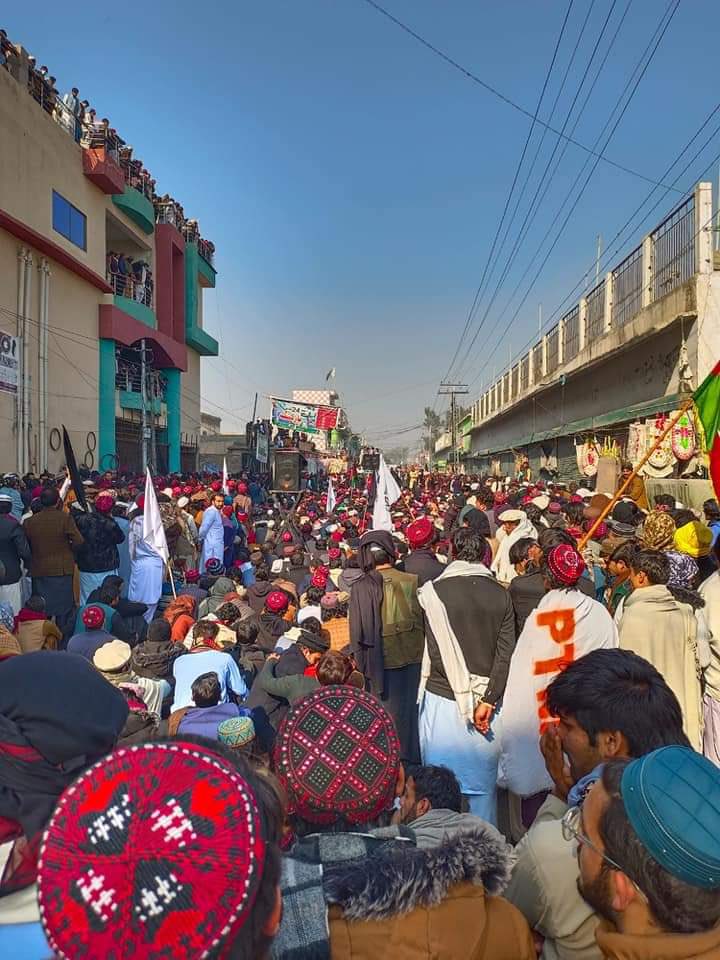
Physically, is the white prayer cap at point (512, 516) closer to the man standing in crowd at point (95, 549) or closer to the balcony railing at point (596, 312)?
the man standing in crowd at point (95, 549)

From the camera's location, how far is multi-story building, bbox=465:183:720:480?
1212 centimetres

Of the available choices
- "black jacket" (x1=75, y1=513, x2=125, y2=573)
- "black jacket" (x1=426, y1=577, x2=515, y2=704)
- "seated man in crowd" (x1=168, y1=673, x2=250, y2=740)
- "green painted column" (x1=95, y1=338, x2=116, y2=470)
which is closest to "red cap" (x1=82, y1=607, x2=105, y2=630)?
"seated man in crowd" (x1=168, y1=673, x2=250, y2=740)

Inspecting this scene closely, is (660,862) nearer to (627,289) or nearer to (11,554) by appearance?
(11,554)

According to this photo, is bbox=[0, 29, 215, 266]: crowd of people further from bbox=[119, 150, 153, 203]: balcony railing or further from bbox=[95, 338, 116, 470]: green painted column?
bbox=[95, 338, 116, 470]: green painted column

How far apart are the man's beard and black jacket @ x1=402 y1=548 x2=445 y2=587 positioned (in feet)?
13.7

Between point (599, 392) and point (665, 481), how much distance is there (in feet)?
27.5

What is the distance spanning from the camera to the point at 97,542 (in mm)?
7723

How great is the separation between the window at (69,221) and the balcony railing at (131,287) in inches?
129

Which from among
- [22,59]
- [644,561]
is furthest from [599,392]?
[22,59]

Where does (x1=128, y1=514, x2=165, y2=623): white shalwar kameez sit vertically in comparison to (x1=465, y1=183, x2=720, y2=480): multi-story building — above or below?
below

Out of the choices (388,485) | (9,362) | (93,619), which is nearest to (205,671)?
(93,619)

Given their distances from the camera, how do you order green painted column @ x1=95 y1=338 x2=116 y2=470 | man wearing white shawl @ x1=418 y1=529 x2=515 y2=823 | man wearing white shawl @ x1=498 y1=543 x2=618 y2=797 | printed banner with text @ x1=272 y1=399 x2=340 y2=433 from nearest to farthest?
man wearing white shawl @ x1=498 y1=543 x2=618 y2=797 < man wearing white shawl @ x1=418 y1=529 x2=515 y2=823 < green painted column @ x1=95 y1=338 x2=116 y2=470 < printed banner with text @ x1=272 y1=399 x2=340 y2=433

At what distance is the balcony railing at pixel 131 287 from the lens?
84.9 ft

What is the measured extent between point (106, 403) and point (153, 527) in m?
17.5
